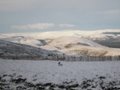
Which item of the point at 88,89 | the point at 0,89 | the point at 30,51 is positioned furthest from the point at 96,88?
the point at 30,51

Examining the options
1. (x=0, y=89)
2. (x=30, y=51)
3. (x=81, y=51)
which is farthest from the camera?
(x=81, y=51)

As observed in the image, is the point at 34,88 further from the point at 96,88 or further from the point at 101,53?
the point at 101,53

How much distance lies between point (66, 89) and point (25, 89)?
3.33m

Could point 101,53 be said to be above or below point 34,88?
below

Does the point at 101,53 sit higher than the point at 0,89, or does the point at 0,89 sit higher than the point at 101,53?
the point at 0,89

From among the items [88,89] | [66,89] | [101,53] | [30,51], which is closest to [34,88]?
[66,89]

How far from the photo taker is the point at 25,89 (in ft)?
79.0

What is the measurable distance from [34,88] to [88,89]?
4.52 m

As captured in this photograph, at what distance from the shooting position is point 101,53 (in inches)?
5861

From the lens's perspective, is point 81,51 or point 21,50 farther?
point 81,51

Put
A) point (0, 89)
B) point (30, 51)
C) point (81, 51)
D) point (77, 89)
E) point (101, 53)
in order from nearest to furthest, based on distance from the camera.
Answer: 1. point (0, 89)
2. point (77, 89)
3. point (30, 51)
4. point (101, 53)
5. point (81, 51)

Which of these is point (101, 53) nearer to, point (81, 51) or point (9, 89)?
point (81, 51)

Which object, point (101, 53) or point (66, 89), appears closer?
point (66, 89)

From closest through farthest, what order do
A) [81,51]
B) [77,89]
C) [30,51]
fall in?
[77,89] → [30,51] → [81,51]
